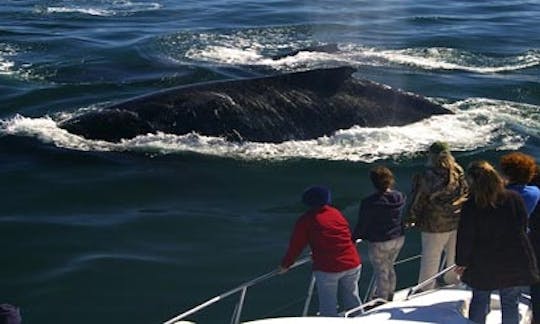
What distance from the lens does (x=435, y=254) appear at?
905cm

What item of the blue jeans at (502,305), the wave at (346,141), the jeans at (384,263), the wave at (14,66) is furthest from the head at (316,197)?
the wave at (14,66)

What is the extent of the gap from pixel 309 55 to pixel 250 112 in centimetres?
1083

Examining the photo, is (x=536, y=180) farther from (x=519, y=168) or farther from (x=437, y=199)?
(x=437, y=199)

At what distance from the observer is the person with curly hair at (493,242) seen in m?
7.27

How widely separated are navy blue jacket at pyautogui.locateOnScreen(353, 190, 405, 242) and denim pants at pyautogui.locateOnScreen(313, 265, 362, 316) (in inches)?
15.6

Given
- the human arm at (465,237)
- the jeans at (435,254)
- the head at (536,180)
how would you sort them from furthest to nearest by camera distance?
the jeans at (435,254) → the head at (536,180) → the human arm at (465,237)

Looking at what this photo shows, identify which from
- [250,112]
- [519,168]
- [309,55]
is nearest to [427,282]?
[519,168]

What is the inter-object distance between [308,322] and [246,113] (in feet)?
35.4

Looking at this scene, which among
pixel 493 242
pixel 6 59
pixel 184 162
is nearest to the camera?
pixel 493 242

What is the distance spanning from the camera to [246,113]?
1727 cm

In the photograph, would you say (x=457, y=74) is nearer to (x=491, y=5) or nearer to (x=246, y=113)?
(x=246, y=113)

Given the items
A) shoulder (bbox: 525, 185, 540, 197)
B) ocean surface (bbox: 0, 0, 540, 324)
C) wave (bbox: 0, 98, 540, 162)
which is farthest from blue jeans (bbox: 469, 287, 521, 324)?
wave (bbox: 0, 98, 540, 162)

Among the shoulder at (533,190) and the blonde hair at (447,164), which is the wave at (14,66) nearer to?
the blonde hair at (447,164)

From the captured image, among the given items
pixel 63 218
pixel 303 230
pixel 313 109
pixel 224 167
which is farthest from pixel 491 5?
pixel 303 230
